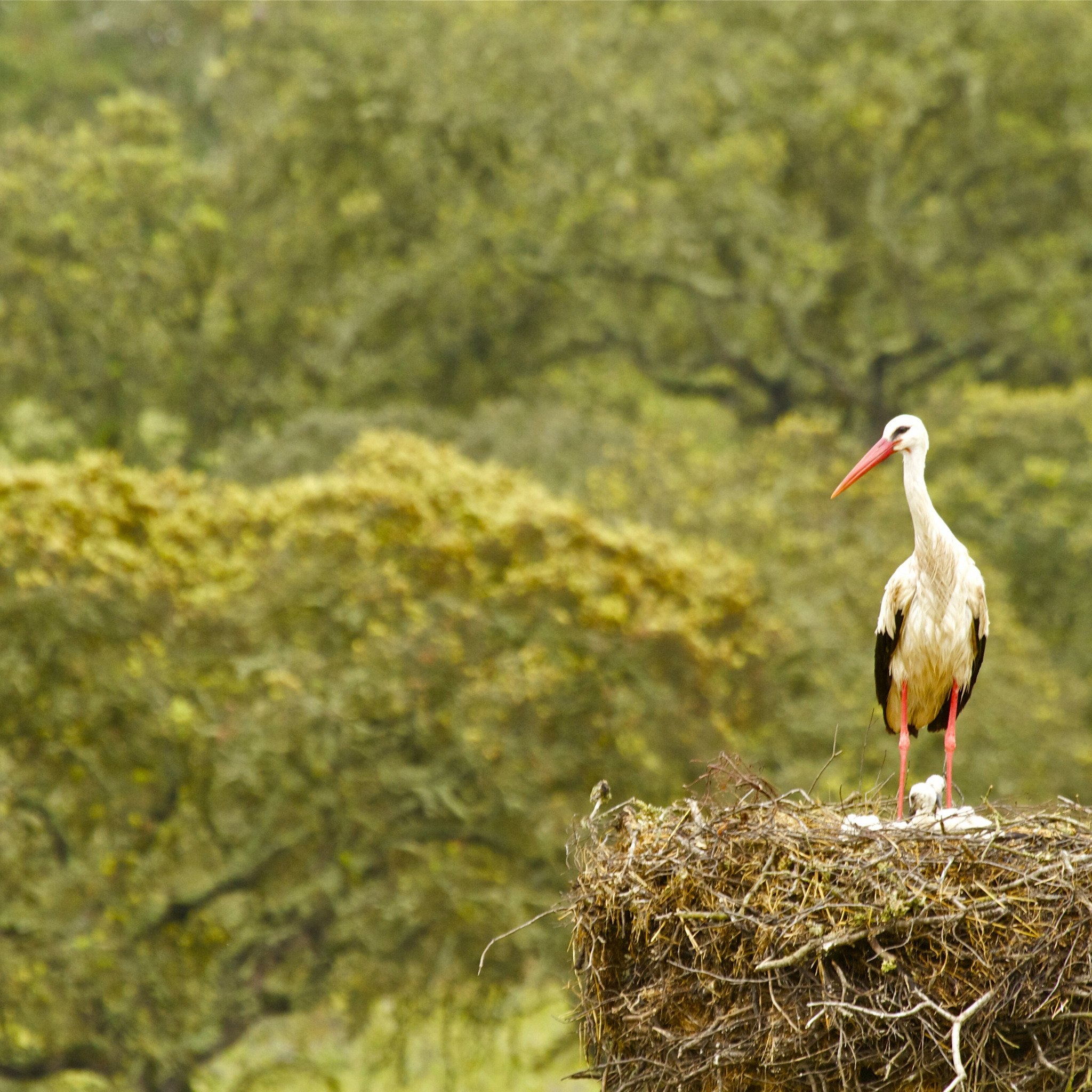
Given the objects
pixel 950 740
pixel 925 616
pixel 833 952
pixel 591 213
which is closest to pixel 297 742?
pixel 950 740

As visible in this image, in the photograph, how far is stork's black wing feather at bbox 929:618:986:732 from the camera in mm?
8055

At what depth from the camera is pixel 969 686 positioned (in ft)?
27.0

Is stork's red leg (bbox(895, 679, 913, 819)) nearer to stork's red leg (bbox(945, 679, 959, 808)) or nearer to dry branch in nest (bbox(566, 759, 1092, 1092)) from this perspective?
stork's red leg (bbox(945, 679, 959, 808))

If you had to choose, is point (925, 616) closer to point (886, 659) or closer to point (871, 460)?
point (886, 659)

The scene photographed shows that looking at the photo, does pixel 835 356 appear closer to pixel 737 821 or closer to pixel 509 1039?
pixel 509 1039

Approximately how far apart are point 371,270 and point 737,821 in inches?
794

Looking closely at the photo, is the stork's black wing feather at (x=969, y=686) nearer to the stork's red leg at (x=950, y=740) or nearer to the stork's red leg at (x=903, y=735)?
the stork's red leg at (x=950, y=740)

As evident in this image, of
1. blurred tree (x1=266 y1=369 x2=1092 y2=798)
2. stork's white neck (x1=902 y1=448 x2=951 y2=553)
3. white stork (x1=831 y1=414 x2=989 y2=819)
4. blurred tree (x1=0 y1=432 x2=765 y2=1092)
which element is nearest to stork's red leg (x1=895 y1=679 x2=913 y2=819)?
white stork (x1=831 y1=414 x2=989 y2=819)

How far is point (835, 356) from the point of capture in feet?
90.5

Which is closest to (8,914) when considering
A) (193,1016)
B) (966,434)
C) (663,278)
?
(193,1016)

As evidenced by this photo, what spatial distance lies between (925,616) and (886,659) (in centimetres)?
38

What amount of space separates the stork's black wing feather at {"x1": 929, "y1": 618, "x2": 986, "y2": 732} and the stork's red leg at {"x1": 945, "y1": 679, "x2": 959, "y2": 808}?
0.03 meters

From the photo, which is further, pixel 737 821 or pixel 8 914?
pixel 8 914

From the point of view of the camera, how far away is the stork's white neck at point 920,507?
7.62 meters
